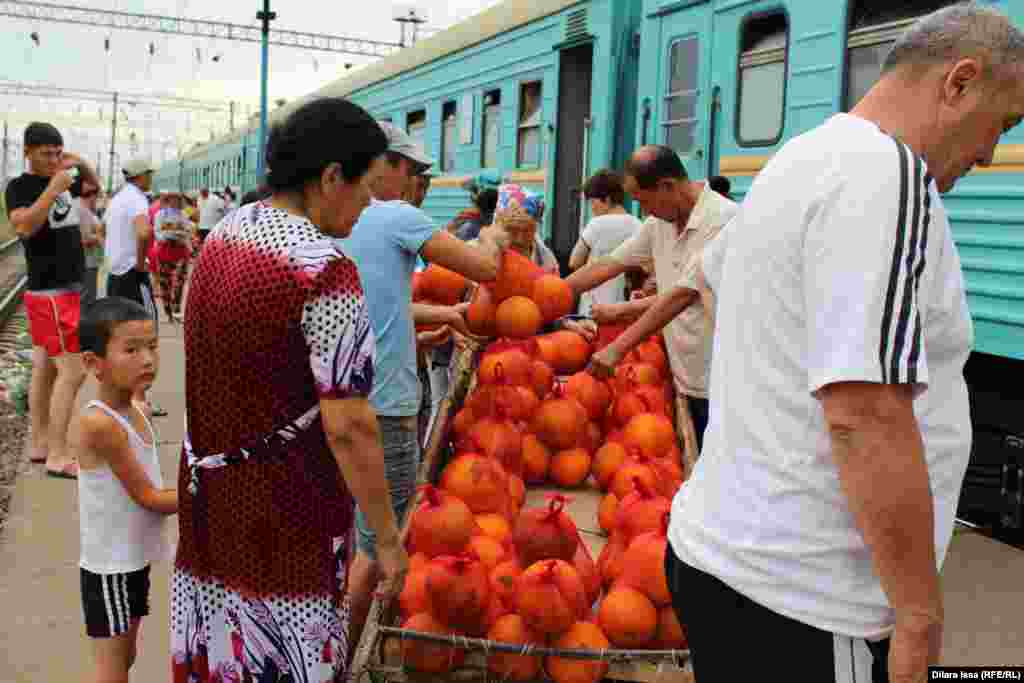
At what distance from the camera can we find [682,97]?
Result: 8445mm

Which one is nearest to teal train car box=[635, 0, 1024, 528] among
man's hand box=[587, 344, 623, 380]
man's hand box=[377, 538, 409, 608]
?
man's hand box=[587, 344, 623, 380]

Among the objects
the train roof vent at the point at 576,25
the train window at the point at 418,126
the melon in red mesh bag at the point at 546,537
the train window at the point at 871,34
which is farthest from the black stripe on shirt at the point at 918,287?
the train window at the point at 418,126

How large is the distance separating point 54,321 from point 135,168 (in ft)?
8.36

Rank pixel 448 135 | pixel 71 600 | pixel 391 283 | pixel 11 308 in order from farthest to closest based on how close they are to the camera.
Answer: pixel 11 308 → pixel 448 135 → pixel 71 600 → pixel 391 283

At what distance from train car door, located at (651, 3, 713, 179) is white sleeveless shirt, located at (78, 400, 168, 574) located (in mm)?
5631

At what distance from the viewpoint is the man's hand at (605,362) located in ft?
14.4

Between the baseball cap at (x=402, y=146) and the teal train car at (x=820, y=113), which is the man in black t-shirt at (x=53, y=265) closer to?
the baseball cap at (x=402, y=146)

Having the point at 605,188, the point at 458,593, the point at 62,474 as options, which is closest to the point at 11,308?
the point at 62,474

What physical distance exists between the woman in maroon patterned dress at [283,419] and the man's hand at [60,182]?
165 inches

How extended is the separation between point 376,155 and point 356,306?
0.38 m

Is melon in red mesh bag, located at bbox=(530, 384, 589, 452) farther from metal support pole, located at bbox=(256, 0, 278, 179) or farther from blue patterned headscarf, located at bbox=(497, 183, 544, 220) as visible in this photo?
metal support pole, located at bbox=(256, 0, 278, 179)

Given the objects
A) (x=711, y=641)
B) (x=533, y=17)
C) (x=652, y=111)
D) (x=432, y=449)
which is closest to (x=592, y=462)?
(x=432, y=449)

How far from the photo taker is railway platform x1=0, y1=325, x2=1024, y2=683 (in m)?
4.39

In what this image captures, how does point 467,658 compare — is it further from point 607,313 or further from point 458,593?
point 607,313
